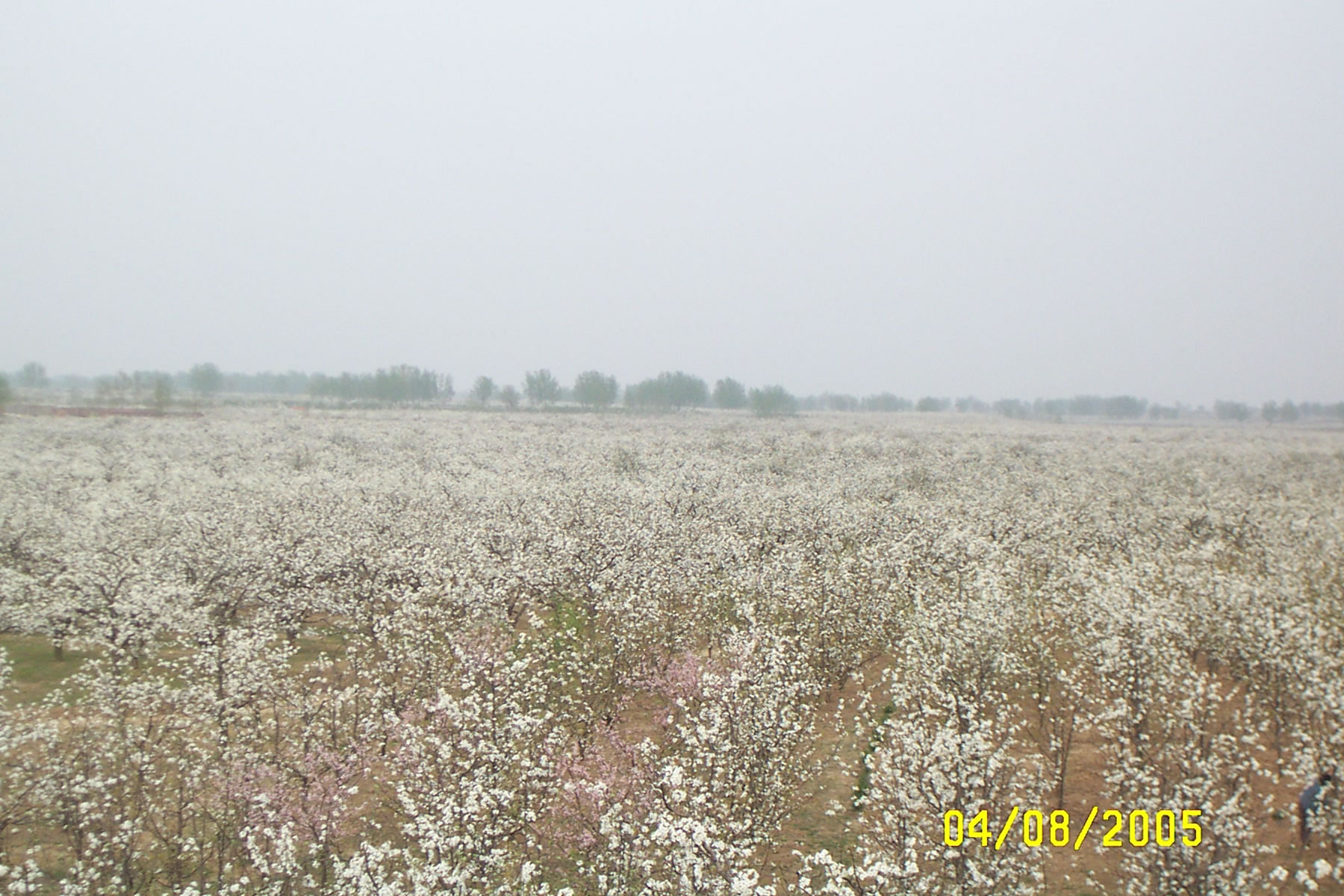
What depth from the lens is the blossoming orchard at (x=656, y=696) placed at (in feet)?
27.6

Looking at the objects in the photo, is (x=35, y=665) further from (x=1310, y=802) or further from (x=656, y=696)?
(x=1310, y=802)

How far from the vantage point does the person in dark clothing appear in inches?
342

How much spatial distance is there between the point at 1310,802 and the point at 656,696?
1037cm

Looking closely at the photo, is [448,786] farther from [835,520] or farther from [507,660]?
[835,520]

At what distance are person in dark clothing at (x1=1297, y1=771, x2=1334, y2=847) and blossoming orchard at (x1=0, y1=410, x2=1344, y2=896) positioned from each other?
0.45ft

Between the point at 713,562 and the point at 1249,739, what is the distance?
11.4 meters

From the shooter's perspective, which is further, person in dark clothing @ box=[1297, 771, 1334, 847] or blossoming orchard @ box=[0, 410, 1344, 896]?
person in dark clothing @ box=[1297, 771, 1334, 847]

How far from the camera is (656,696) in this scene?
584 inches
